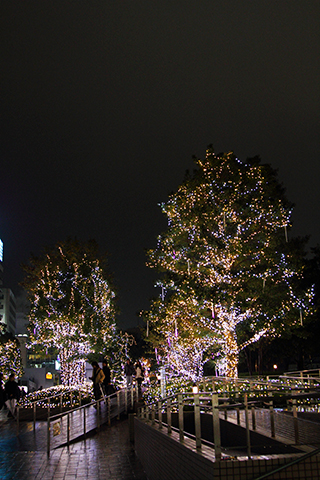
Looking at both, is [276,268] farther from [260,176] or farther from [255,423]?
[255,423]

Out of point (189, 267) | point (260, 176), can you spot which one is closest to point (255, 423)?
point (189, 267)

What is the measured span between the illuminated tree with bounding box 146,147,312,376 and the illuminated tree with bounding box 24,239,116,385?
714cm

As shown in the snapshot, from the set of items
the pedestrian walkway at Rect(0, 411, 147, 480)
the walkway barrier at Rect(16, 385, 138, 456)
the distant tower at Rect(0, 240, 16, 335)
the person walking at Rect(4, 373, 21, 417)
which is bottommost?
the pedestrian walkway at Rect(0, 411, 147, 480)

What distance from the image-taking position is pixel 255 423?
26.5 ft

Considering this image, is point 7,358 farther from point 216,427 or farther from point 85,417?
point 216,427

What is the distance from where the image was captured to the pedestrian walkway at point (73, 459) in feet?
26.2

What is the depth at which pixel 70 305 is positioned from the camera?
25.7 metres

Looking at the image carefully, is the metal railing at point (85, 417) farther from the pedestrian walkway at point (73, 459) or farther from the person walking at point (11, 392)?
the person walking at point (11, 392)

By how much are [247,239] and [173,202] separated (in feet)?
12.1

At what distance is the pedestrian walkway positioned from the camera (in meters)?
8.00

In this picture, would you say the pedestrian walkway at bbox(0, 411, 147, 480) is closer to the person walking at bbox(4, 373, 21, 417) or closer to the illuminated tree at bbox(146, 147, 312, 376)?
the person walking at bbox(4, 373, 21, 417)

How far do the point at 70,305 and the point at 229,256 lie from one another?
10.7m

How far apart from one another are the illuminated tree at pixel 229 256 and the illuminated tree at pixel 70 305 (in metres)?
7.14

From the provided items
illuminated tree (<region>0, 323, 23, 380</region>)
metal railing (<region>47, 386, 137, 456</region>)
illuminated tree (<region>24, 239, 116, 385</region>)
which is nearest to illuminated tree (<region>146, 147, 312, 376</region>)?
metal railing (<region>47, 386, 137, 456</region>)
